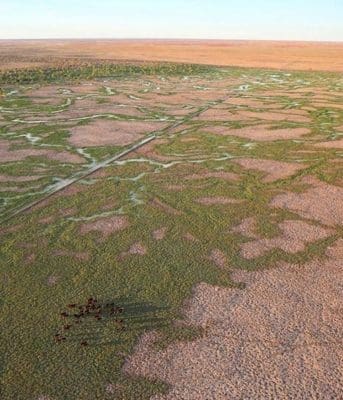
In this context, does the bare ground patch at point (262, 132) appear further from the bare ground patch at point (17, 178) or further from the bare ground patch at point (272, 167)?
the bare ground patch at point (17, 178)

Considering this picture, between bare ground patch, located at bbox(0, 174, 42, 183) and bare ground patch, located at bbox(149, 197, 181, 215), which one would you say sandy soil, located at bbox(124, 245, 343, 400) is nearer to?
bare ground patch, located at bbox(149, 197, 181, 215)

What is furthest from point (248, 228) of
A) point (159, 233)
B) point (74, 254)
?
point (74, 254)

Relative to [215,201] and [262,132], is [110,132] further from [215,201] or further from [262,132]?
[215,201]

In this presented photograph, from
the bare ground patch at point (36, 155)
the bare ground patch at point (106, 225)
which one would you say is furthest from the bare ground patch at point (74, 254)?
the bare ground patch at point (36, 155)

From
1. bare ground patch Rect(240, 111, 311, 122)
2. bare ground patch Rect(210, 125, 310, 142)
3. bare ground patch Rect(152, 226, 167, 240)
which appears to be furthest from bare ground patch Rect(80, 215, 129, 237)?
bare ground patch Rect(240, 111, 311, 122)

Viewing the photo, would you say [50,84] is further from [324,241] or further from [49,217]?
[324,241]
